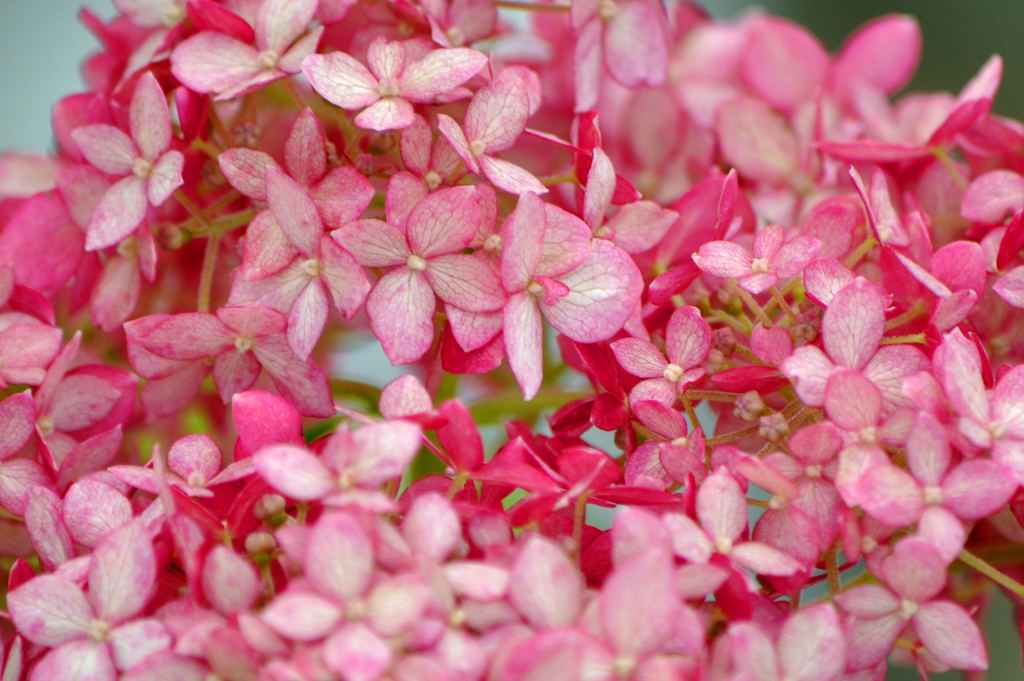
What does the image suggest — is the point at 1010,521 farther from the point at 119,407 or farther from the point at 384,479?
the point at 119,407

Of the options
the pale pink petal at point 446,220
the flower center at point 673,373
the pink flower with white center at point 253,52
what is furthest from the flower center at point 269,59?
the flower center at point 673,373

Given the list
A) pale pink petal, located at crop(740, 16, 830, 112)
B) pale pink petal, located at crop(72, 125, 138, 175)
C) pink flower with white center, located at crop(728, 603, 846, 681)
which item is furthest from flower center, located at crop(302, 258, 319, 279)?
pale pink petal, located at crop(740, 16, 830, 112)

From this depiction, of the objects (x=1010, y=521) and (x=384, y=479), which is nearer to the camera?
(x=384, y=479)

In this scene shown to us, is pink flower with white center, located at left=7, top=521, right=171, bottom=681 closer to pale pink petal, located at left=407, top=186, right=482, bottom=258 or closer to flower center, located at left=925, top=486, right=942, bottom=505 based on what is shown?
pale pink petal, located at left=407, top=186, right=482, bottom=258

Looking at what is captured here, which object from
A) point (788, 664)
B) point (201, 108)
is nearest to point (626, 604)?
point (788, 664)

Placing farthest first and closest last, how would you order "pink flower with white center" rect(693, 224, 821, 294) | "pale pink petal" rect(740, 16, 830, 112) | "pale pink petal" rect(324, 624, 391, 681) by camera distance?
1. "pale pink petal" rect(740, 16, 830, 112)
2. "pink flower with white center" rect(693, 224, 821, 294)
3. "pale pink petal" rect(324, 624, 391, 681)
